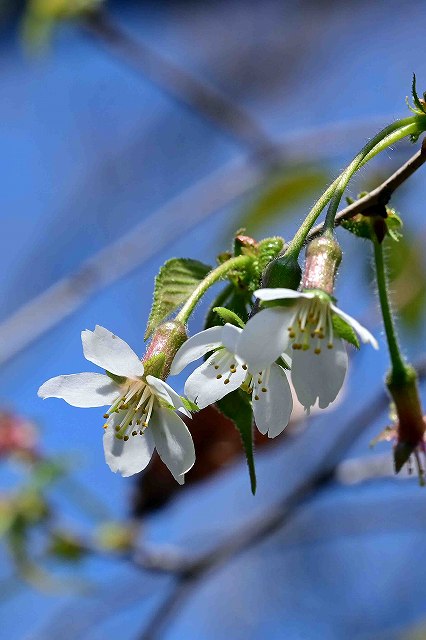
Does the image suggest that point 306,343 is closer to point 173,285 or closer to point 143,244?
point 173,285

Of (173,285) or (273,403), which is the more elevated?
(173,285)

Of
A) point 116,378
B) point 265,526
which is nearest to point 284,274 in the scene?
point 116,378

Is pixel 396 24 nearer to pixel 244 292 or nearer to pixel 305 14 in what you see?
pixel 305 14

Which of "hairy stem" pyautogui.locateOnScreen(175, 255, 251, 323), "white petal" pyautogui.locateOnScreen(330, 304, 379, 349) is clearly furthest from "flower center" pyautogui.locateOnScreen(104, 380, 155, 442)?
"white petal" pyautogui.locateOnScreen(330, 304, 379, 349)

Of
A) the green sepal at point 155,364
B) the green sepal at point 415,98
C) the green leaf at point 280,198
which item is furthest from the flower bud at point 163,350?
the green leaf at point 280,198

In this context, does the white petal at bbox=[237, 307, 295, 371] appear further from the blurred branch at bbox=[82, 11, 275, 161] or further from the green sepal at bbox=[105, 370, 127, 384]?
the blurred branch at bbox=[82, 11, 275, 161]

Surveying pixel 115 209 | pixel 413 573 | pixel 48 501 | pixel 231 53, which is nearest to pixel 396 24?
pixel 231 53
